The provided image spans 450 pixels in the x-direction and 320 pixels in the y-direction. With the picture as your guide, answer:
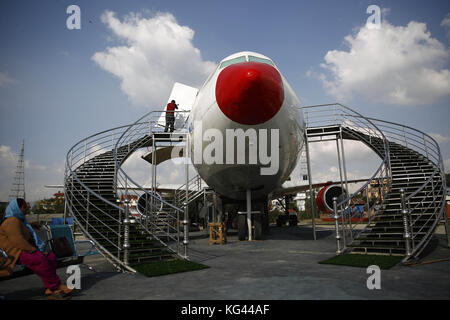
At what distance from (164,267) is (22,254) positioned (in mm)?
2838

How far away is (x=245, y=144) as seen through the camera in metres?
8.54

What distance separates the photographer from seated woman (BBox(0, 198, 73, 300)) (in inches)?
152

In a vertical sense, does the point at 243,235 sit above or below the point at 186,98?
below

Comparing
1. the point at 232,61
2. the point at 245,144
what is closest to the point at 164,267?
the point at 245,144

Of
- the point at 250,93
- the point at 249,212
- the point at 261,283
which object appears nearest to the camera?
the point at 261,283

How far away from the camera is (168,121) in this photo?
50.3ft

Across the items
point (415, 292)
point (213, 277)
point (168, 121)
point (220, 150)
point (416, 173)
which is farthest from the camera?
point (168, 121)

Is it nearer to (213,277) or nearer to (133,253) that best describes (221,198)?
(133,253)

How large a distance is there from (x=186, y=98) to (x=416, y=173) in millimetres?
13114

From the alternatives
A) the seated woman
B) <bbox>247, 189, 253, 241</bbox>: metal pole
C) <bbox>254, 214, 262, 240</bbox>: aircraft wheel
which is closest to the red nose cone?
<bbox>247, 189, 253, 241</bbox>: metal pole

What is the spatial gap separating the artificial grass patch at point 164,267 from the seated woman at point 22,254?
1.73m
